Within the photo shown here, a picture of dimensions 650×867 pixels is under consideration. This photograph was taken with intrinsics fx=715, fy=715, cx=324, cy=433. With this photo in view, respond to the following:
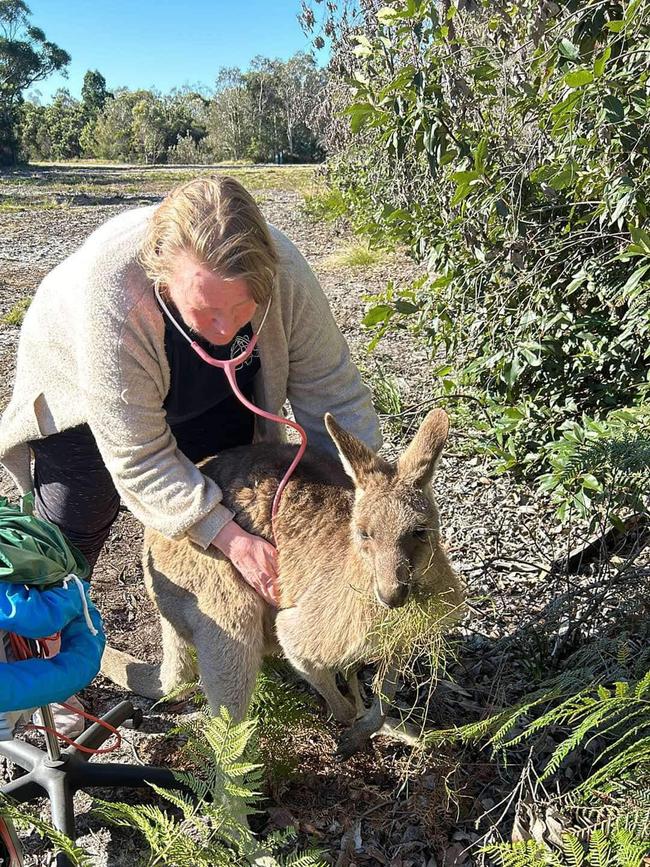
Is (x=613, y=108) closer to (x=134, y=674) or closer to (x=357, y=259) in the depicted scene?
(x=134, y=674)

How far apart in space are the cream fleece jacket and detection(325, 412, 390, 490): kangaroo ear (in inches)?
19.3

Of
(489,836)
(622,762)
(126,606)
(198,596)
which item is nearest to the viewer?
(622,762)

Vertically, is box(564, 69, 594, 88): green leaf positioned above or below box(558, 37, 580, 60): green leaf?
below

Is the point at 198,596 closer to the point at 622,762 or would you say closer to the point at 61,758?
the point at 61,758

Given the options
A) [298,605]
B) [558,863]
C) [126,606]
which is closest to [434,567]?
[298,605]

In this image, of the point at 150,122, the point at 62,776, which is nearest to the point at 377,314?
the point at 62,776

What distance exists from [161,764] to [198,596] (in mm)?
727

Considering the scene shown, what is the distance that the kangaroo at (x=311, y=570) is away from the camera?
7.83 feet

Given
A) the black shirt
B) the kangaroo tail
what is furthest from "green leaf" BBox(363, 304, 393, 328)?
the kangaroo tail

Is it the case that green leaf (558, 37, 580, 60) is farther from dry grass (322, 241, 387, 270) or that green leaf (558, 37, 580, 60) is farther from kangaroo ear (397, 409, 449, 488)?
dry grass (322, 241, 387, 270)

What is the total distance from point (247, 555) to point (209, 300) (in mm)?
957

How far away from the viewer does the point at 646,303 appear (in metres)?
2.97

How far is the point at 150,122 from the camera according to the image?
46.2 m

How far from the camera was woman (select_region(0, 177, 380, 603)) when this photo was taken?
2.26 meters
